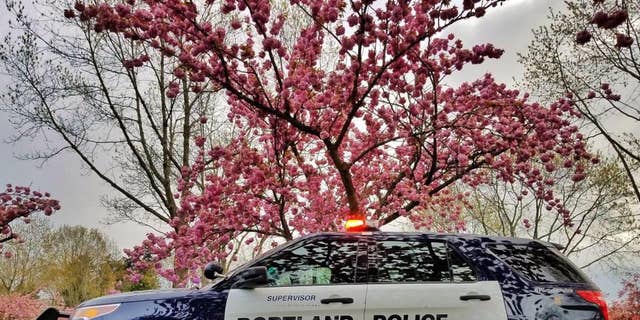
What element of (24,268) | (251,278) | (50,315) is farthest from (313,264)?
(24,268)

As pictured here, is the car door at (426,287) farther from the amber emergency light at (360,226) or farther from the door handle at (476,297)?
the amber emergency light at (360,226)

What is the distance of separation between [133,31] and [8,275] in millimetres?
38451

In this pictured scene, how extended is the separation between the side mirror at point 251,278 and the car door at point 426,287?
97cm

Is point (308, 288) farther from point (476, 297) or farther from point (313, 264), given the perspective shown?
point (476, 297)

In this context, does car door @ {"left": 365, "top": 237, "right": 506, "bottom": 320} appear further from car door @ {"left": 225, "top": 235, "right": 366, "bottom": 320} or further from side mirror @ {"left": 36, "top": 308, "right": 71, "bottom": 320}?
side mirror @ {"left": 36, "top": 308, "right": 71, "bottom": 320}

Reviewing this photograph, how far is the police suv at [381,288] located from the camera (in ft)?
17.0

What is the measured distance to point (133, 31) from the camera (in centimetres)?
942

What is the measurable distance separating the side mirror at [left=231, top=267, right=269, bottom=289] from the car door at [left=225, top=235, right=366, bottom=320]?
5 cm

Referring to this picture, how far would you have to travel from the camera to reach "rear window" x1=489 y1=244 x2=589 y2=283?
544 cm

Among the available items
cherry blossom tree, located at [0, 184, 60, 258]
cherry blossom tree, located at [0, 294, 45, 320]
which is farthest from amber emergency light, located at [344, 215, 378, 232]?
cherry blossom tree, located at [0, 294, 45, 320]

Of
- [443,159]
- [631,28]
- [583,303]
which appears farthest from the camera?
[631,28]

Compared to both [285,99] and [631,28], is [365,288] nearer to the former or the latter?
[285,99]

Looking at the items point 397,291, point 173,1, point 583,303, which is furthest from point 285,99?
point 583,303

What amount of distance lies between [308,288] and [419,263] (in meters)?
1.09
